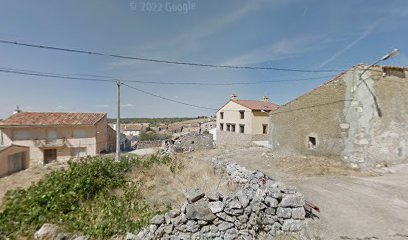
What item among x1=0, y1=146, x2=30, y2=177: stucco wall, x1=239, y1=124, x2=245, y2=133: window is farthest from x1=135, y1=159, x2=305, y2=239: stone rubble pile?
x1=0, y1=146, x2=30, y2=177: stucco wall

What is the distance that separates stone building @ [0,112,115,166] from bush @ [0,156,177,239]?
2022 centimetres

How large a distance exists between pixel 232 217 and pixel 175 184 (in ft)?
9.98

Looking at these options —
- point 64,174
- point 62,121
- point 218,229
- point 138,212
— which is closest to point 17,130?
point 62,121

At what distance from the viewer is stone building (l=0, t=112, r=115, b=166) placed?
21812mm

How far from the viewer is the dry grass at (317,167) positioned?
8242 mm

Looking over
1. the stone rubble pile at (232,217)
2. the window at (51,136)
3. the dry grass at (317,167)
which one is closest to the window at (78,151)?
the window at (51,136)

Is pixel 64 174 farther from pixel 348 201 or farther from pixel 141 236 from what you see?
pixel 348 201

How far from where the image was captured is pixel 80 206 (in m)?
5.28

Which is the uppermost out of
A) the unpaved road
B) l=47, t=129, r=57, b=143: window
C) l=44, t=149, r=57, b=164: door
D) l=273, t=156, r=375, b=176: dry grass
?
l=47, t=129, r=57, b=143: window

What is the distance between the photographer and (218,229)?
12.8 ft

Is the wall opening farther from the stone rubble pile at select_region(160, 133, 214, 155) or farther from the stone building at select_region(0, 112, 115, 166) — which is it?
the stone building at select_region(0, 112, 115, 166)

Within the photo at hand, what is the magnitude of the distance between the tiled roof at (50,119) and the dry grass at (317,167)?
2330 centimetres

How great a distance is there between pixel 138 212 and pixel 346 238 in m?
4.64

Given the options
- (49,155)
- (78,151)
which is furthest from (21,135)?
(78,151)
